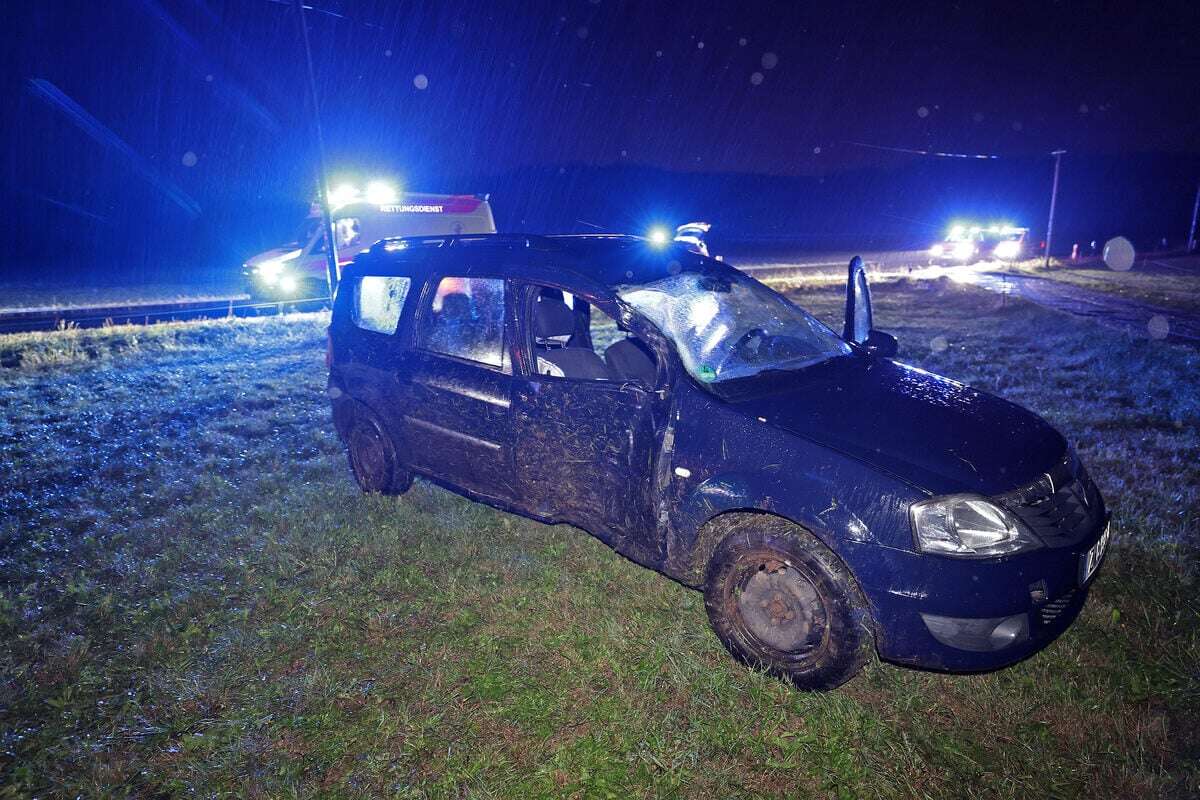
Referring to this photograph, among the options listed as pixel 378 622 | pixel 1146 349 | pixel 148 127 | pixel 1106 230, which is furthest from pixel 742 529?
pixel 1106 230

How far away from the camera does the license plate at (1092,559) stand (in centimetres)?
283

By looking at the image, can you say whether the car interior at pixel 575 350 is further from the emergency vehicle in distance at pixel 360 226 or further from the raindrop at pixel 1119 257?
the raindrop at pixel 1119 257

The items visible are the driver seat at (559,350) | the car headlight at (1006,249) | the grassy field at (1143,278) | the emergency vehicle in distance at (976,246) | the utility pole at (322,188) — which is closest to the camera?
the driver seat at (559,350)

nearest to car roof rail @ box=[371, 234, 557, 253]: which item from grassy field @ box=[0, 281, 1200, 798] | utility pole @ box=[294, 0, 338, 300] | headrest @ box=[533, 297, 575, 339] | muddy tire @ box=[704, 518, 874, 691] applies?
headrest @ box=[533, 297, 575, 339]

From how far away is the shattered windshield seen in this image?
3.46m

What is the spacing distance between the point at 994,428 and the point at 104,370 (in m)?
10.6

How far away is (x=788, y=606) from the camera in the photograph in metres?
3.00

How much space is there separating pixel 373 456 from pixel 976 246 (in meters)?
29.8

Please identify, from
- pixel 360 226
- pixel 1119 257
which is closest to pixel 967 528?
pixel 360 226

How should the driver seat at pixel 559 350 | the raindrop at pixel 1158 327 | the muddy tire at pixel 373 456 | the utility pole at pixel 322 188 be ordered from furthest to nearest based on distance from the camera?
the utility pole at pixel 322 188 → the raindrop at pixel 1158 327 → the muddy tire at pixel 373 456 → the driver seat at pixel 559 350

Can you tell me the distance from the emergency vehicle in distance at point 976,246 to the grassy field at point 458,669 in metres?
25.1

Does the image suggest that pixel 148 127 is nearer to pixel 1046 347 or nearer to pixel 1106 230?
pixel 1046 347

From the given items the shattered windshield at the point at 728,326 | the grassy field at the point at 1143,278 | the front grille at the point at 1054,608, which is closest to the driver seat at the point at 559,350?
the shattered windshield at the point at 728,326

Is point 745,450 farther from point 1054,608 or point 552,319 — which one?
point 552,319
